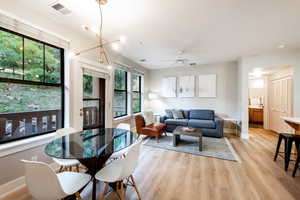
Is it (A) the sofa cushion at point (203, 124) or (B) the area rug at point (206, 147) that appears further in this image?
(A) the sofa cushion at point (203, 124)

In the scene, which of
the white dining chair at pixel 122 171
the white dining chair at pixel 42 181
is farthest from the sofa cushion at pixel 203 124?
the white dining chair at pixel 42 181

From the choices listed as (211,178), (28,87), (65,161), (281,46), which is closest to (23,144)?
(65,161)

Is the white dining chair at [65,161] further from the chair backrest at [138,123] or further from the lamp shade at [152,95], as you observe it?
the lamp shade at [152,95]

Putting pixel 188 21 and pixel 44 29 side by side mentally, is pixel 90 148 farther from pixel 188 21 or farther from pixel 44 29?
pixel 188 21

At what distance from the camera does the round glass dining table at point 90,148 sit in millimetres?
1293

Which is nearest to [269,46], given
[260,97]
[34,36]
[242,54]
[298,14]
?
[242,54]

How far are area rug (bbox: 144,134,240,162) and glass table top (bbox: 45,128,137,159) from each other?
6.37 ft

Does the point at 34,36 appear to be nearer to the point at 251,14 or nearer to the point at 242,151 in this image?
the point at 251,14

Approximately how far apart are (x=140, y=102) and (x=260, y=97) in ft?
20.2

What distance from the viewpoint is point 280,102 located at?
4.43 m

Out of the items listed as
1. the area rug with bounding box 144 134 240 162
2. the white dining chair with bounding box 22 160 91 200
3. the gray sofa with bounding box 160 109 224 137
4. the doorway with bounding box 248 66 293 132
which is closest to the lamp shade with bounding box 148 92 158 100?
the gray sofa with bounding box 160 109 224 137

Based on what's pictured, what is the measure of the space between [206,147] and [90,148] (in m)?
3.06

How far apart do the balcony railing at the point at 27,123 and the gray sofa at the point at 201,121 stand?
3.47 m

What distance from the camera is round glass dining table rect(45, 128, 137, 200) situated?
129 centimetres
